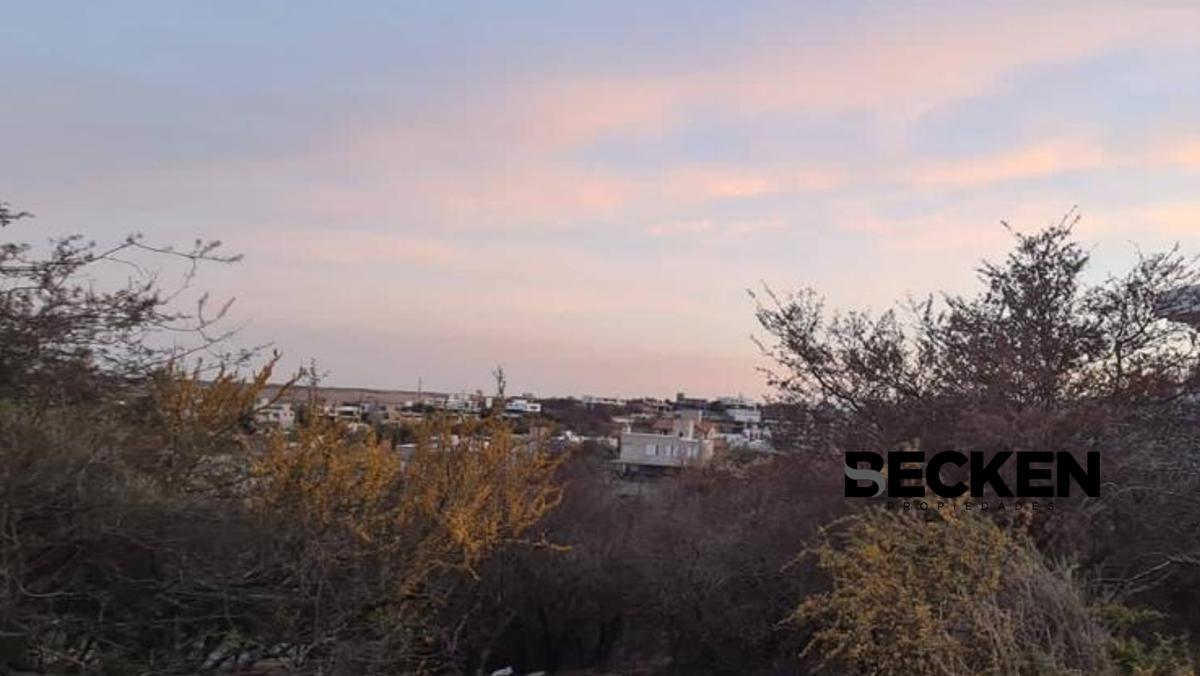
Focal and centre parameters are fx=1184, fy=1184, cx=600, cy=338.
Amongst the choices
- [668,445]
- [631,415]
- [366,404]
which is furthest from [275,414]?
[631,415]

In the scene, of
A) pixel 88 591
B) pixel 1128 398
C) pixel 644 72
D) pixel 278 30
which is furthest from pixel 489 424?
pixel 88 591

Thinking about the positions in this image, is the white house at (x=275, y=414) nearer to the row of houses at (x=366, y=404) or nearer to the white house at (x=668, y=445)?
the row of houses at (x=366, y=404)

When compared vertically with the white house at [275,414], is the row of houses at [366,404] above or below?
above

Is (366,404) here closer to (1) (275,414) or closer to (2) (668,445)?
(1) (275,414)

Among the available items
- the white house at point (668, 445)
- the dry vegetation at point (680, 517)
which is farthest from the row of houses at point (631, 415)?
the dry vegetation at point (680, 517)

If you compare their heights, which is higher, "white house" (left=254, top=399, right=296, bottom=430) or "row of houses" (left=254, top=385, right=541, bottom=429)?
"row of houses" (left=254, top=385, right=541, bottom=429)

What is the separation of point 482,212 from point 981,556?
11040 millimetres

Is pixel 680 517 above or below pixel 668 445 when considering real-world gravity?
below

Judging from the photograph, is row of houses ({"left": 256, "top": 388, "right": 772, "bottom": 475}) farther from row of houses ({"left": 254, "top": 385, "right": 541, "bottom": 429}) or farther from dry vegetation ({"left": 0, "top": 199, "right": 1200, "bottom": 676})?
dry vegetation ({"left": 0, "top": 199, "right": 1200, "bottom": 676})

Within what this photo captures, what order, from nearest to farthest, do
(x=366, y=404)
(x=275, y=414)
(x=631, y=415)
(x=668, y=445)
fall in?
(x=275, y=414)
(x=366, y=404)
(x=668, y=445)
(x=631, y=415)

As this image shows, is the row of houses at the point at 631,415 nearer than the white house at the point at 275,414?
No

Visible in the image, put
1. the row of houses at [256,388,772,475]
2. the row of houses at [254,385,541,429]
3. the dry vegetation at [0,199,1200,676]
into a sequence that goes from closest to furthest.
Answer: the dry vegetation at [0,199,1200,676] → the row of houses at [254,385,541,429] → the row of houses at [256,388,772,475]

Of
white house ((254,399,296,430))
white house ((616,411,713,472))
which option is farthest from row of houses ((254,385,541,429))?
white house ((616,411,713,472))

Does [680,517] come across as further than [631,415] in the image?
No
